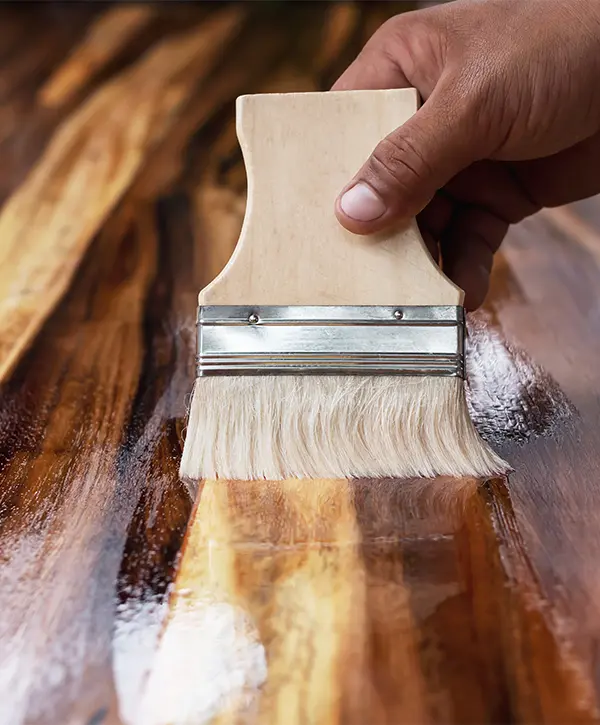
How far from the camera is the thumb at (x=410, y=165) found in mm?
773

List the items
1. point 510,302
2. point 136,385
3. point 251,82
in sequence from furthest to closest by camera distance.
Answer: point 251,82
point 510,302
point 136,385

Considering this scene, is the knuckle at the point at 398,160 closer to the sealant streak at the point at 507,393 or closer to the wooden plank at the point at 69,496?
the sealant streak at the point at 507,393

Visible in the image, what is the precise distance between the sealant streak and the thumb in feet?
0.67

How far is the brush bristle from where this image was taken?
73cm

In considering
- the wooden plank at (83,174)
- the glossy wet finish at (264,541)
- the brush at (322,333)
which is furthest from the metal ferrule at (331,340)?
the wooden plank at (83,174)

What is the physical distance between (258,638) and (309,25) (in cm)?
174

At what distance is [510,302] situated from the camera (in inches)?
44.0

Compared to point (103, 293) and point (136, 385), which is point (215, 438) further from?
point (103, 293)

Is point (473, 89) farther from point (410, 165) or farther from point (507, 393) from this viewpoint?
point (507, 393)

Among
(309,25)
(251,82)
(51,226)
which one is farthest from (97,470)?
(309,25)

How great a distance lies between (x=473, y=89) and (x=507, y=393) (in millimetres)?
295

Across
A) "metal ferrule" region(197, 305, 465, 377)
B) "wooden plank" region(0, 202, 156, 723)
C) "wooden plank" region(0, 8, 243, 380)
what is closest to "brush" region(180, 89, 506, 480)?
"metal ferrule" region(197, 305, 465, 377)

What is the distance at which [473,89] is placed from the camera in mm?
818

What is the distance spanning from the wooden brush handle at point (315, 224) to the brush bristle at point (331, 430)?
0.08m
